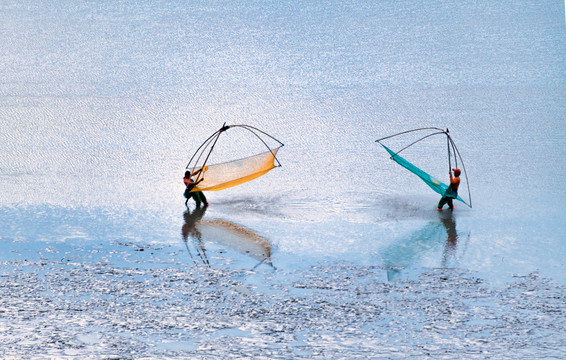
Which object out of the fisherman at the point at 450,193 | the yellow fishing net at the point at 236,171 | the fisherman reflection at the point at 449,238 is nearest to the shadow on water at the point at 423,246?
Result: the fisherman reflection at the point at 449,238

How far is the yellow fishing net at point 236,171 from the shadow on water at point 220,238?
3.27ft

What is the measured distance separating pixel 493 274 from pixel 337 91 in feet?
38.1

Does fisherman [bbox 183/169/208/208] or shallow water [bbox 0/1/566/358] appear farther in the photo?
fisherman [bbox 183/169/208/208]

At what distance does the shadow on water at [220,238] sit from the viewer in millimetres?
11081

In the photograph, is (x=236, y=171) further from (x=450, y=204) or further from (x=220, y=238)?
(x=450, y=204)

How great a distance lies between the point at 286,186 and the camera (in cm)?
1466

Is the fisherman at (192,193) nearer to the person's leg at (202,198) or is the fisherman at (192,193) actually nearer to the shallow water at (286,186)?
the person's leg at (202,198)

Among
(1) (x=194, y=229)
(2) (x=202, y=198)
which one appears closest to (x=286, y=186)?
(2) (x=202, y=198)

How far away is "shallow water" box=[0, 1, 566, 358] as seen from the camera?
8797mm

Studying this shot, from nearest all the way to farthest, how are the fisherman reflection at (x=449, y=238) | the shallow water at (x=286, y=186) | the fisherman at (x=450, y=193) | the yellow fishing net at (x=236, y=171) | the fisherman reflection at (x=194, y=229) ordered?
the shallow water at (x=286, y=186), the fisherman reflection at (x=449, y=238), the fisherman reflection at (x=194, y=229), the fisherman at (x=450, y=193), the yellow fishing net at (x=236, y=171)

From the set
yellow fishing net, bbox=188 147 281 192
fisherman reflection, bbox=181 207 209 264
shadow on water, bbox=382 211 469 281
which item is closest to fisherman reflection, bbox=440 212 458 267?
shadow on water, bbox=382 211 469 281

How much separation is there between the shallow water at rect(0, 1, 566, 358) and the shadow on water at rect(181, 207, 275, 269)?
5cm

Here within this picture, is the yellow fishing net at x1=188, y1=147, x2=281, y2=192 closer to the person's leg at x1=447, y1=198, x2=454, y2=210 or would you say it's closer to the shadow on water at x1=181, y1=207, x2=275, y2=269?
the shadow on water at x1=181, y1=207, x2=275, y2=269

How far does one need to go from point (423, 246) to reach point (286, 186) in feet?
12.5
